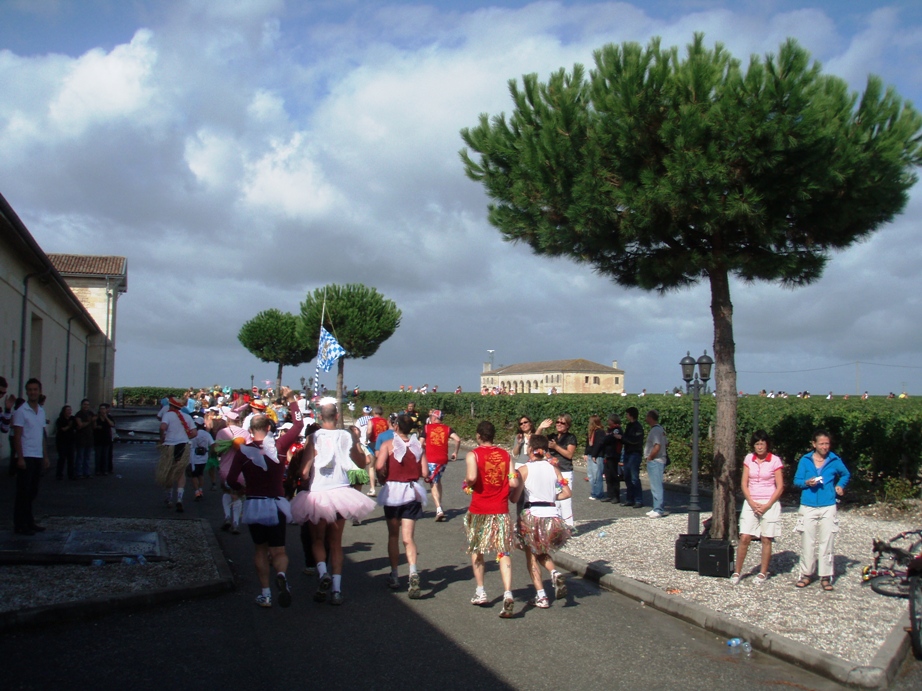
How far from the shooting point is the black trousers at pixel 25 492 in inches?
391

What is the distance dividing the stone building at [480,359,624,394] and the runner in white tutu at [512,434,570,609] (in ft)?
264

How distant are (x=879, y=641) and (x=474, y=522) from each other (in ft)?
11.2

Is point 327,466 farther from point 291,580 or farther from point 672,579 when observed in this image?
point 672,579

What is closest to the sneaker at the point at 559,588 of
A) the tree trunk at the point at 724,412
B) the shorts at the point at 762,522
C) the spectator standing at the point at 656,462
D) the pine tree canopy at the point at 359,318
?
the shorts at the point at 762,522

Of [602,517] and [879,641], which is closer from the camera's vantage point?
[879,641]

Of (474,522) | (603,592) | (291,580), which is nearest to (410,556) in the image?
(474,522)

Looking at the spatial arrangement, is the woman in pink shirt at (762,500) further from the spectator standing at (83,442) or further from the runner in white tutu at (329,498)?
the spectator standing at (83,442)

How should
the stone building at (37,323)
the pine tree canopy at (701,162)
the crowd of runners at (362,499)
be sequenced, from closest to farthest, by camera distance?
the crowd of runners at (362,499), the pine tree canopy at (701,162), the stone building at (37,323)

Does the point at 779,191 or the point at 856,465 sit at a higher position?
the point at 779,191

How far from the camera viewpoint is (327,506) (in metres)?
7.57

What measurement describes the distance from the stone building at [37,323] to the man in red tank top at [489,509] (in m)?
11.2

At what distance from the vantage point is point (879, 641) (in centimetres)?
662

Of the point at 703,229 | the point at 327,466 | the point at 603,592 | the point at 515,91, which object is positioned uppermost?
the point at 515,91

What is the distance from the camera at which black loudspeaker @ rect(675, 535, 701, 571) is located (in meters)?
9.18
